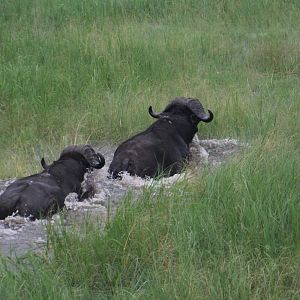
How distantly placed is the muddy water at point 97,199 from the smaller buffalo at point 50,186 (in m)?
0.09

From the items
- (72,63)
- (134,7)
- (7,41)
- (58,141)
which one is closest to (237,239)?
(58,141)

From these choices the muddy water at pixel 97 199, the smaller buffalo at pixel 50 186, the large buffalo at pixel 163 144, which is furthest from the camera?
the large buffalo at pixel 163 144

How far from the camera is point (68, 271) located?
5.12 m

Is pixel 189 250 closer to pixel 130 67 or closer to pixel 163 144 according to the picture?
pixel 163 144

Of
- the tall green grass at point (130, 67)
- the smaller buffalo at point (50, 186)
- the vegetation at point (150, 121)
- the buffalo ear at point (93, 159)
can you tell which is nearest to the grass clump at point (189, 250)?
the vegetation at point (150, 121)

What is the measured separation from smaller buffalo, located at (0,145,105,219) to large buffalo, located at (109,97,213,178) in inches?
13.2

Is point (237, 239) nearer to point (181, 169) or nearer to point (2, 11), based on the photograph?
point (181, 169)

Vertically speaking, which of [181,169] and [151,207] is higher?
A: [151,207]

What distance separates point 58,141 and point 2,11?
5.44 meters

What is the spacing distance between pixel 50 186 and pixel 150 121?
2886 millimetres

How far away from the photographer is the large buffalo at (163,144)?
8008 mm

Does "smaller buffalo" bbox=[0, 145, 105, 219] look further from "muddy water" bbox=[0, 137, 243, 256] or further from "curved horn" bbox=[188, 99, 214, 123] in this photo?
"curved horn" bbox=[188, 99, 214, 123]

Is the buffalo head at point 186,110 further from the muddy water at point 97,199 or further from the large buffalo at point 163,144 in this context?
the muddy water at point 97,199

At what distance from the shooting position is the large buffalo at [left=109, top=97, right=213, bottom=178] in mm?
8008
